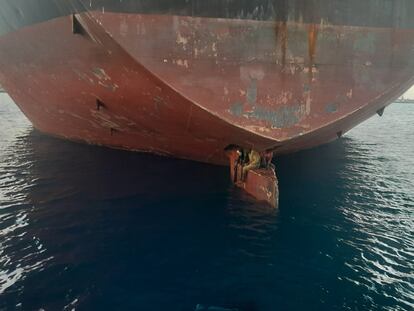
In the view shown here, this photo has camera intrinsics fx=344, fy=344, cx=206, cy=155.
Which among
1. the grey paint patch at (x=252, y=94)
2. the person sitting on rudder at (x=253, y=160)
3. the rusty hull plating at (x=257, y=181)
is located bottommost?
the rusty hull plating at (x=257, y=181)

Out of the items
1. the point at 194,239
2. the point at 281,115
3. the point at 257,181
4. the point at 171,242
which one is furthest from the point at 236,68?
the point at 171,242

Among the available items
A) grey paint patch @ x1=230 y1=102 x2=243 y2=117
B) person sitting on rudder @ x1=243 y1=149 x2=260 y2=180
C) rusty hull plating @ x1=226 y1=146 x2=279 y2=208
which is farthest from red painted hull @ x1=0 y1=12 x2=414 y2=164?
rusty hull plating @ x1=226 y1=146 x2=279 y2=208

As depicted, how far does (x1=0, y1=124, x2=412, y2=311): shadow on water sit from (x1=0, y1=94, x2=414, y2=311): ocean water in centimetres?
3

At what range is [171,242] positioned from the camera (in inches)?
369

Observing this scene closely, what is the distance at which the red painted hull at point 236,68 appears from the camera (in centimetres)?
960

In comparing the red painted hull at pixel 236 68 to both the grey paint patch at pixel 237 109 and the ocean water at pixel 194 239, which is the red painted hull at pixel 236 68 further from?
the ocean water at pixel 194 239

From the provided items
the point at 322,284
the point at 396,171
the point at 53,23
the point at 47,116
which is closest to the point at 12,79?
the point at 47,116

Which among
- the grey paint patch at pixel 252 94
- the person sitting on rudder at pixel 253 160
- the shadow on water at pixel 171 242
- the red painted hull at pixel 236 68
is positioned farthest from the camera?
the person sitting on rudder at pixel 253 160

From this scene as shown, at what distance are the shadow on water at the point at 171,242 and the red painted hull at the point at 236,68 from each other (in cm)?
278

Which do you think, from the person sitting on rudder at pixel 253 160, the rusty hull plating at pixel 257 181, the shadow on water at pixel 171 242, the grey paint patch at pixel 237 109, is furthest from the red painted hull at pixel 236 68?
the shadow on water at pixel 171 242

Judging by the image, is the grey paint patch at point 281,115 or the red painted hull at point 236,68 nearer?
the red painted hull at point 236,68

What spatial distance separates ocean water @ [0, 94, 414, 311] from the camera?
7246mm

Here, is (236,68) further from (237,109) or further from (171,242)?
(171,242)

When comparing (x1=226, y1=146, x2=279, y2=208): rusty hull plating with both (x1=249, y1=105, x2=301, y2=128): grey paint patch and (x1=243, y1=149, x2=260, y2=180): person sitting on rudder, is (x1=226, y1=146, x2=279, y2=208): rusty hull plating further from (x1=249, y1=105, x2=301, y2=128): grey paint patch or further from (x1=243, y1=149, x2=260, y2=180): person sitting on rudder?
(x1=249, y1=105, x2=301, y2=128): grey paint patch
